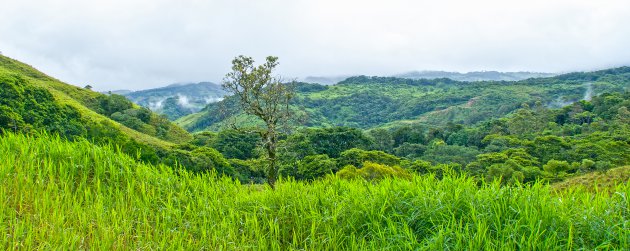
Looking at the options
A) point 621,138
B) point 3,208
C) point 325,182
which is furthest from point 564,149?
point 3,208

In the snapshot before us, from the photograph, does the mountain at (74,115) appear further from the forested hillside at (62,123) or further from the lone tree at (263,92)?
the lone tree at (263,92)

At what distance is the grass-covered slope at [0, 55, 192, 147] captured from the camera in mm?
38156

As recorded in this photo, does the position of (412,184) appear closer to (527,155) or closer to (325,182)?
(325,182)

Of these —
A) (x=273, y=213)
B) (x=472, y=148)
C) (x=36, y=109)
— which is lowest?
(x=472, y=148)

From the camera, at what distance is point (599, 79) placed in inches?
7298

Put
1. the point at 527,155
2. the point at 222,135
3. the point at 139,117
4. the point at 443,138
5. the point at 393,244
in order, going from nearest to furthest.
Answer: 1. the point at 393,244
2. the point at 527,155
3. the point at 222,135
4. the point at 139,117
5. the point at 443,138

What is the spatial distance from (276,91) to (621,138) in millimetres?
53864

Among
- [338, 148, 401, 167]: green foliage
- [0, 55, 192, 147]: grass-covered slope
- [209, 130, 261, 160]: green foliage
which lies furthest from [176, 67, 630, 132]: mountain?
[338, 148, 401, 167]: green foliage

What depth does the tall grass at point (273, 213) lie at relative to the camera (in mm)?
3787

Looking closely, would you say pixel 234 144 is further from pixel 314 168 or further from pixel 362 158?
pixel 314 168

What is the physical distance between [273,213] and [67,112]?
50905 mm

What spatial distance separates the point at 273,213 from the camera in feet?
16.2

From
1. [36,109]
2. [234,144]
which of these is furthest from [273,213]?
[234,144]

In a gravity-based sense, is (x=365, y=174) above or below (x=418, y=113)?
above
